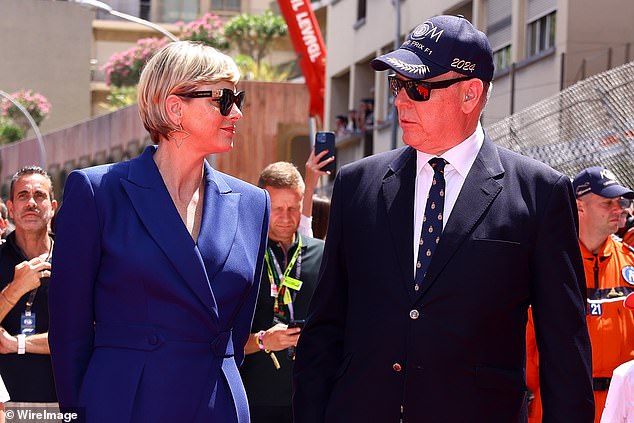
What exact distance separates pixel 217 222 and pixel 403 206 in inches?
26.3

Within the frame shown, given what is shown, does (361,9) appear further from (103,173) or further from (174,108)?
(103,173)

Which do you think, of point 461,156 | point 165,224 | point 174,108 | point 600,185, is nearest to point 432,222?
point 461,156

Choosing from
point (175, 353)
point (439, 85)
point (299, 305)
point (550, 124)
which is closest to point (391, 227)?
point (439, 85)

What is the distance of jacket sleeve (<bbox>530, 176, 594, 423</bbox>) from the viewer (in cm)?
429

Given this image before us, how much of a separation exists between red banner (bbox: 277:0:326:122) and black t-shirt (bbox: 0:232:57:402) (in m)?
22.9

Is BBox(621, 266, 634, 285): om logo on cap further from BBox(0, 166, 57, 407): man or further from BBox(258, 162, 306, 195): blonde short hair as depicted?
BBox(0, 166, 57, 407): man

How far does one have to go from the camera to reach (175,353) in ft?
14.4

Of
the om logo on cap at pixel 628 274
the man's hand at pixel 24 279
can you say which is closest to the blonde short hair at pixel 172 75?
the man's hand at pixel 24 279

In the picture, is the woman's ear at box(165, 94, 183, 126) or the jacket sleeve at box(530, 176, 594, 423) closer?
the jacket sleeve at box(530, 176, 594, 423)

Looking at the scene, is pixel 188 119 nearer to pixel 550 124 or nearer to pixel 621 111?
pixel 621 111

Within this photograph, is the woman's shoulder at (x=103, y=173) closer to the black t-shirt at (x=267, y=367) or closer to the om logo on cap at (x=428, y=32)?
the om logo on cap at (x=428, y=32)

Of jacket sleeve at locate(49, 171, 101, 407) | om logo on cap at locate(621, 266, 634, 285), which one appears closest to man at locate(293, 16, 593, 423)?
jacket sleeve at locate(49, 171, 101, 407)

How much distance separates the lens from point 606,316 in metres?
7.57

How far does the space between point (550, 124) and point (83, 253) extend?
9386 mm
